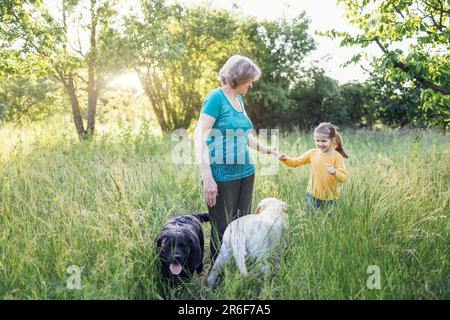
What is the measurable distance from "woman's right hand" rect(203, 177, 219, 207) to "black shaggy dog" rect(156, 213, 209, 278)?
339 millimetres

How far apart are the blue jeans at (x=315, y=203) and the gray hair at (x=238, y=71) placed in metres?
1.47

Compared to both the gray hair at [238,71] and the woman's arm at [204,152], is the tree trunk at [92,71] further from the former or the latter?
the woman's arm at [204,152]

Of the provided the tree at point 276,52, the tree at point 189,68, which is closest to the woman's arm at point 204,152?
the tree at point 189,68

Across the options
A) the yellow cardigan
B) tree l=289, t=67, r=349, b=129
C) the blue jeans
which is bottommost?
the blue jeans

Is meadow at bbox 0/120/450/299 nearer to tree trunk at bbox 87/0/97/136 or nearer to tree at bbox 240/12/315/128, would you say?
tree trunk at bbox 87/0/97/136

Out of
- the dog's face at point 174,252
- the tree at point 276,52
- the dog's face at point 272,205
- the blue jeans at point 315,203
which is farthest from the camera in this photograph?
the tree at point 276,52

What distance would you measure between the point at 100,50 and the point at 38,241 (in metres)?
6.45

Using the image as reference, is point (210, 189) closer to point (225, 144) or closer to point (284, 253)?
point (225, 144)

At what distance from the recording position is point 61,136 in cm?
877

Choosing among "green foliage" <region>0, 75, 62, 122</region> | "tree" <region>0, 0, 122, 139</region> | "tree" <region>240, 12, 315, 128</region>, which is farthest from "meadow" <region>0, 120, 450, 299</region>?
"green foliage" <region>0, 75, 62, 122</region>

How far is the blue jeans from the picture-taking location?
3766 mm

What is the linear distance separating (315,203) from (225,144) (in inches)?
57.0

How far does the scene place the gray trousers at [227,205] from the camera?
319 centimetres
